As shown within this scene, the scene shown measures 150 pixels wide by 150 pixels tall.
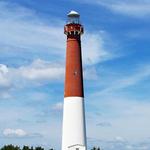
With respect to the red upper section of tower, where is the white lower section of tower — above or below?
below

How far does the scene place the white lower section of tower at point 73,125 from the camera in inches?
2202

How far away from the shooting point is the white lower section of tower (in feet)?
184

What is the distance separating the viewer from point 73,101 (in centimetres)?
5625

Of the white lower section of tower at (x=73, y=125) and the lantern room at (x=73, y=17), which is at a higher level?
the lantern room at (x=73, y=17)

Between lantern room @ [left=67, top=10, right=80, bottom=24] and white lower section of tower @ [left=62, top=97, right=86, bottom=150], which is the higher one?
lantern room @ [left=67, top=10, right=80, bottom=24]

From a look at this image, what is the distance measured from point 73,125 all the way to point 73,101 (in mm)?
2678

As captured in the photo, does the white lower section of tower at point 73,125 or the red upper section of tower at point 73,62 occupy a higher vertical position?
the red upper section of tower at point 73,62

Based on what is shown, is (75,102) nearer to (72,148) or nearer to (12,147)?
(72,148)

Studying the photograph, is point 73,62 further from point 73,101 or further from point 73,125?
point 73,125

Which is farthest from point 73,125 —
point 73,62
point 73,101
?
point 73,62

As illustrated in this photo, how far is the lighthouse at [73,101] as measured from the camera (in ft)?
184

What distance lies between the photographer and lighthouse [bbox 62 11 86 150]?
Result: 56.0m

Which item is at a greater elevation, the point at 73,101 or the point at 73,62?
the point at 73,62

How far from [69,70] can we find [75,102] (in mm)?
3801
